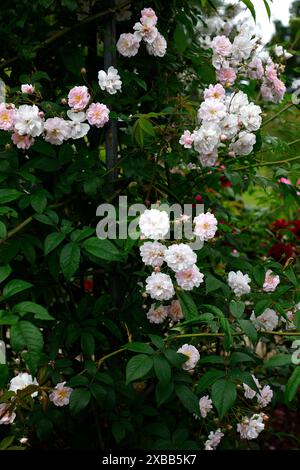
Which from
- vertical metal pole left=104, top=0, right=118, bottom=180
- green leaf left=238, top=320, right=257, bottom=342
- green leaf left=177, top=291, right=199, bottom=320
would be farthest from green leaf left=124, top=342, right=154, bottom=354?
vertical metal pole left=104, top=0, right=118, bottom=180

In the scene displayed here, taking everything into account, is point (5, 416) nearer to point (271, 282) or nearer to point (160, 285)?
point (160, 285)

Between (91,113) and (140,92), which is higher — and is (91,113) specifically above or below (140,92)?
below

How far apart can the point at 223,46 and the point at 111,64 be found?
0.33 meters

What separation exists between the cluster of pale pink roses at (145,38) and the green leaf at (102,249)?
0.59 meters

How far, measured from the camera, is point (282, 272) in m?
1.67

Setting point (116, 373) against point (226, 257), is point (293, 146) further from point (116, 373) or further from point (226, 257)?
point (116, 373)

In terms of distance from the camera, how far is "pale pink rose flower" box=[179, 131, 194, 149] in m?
1.58

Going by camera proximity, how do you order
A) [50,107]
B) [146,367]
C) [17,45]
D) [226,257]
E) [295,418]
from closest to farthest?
[146,367] → [50,107] → [17,45] → [226,257] → [295,418]

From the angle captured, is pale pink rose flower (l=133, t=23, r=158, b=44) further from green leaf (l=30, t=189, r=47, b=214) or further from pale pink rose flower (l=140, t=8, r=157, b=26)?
green leaf (l=30, t=189, r=47, b=214)

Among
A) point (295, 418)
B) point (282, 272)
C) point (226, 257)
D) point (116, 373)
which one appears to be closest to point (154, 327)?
point (116, 373)

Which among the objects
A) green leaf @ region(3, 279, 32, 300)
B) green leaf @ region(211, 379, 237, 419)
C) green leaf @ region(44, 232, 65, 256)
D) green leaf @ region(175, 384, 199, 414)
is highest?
green leaf @ region(44, 232, 65, 256)

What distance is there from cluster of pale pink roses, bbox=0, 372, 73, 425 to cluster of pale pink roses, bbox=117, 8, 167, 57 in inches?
36.9

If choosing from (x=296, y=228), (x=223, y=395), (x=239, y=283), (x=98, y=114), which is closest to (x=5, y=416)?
(x=223, y=395)
